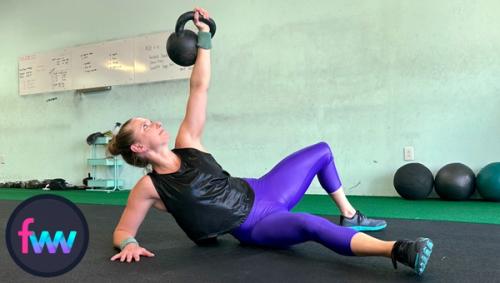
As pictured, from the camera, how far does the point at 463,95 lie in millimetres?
3826

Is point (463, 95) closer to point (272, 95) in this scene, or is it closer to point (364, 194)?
point (364, 194)

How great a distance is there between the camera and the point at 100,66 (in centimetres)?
563

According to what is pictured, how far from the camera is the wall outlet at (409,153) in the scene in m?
4.00

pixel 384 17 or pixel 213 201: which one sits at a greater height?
pixel 384 17

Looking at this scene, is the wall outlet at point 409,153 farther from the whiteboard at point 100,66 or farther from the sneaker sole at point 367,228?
the whiteboard at point 100,66

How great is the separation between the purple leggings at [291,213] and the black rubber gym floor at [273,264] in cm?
8

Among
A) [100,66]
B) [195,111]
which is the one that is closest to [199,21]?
[195,111]

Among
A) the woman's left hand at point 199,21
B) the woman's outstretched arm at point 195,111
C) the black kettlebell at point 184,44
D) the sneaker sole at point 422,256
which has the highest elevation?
the woman's left hand at point 199,21

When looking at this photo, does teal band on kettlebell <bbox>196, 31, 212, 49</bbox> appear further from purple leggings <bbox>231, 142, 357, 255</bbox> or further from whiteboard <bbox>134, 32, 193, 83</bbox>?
whiteboard <bbox>134, 32, 193, 83</bbox>

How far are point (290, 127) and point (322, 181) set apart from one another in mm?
2542

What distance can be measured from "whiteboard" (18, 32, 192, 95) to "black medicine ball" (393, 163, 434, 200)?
2.65m

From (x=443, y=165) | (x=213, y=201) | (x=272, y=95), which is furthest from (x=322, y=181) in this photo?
(x=272, y=95)

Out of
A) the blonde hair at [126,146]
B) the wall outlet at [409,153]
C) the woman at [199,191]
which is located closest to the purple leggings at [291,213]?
the woman at [199,191]

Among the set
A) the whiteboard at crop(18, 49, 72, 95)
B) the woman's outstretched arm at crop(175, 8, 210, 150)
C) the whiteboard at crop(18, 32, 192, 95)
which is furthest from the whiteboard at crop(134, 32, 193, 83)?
the woman's outstretched arm at crop(175, 8, 210, 150)
